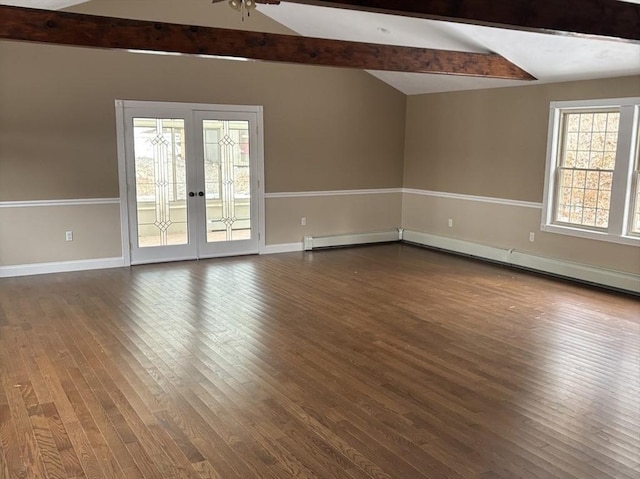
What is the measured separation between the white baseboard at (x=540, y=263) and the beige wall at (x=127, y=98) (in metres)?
1.68

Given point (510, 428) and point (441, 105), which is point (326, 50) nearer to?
point (441, 105)

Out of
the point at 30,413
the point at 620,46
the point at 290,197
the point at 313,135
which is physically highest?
the point at 620,46

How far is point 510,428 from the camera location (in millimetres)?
3166

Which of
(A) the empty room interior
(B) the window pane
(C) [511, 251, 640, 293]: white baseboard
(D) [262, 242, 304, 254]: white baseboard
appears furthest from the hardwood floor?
(D) [262, 242, 304, 254]: white baseboard

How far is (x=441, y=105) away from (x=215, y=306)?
4841 millimetres

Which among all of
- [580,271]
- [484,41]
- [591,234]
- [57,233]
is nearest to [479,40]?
[484,41]

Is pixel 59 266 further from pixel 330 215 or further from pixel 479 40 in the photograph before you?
pixel 479 40

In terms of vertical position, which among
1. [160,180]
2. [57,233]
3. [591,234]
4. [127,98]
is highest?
[127,98]

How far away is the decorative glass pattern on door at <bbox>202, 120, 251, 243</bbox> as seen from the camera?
7.54 m

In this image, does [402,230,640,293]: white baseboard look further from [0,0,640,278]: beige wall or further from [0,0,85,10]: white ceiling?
[0,0,85,10]: white ceiling

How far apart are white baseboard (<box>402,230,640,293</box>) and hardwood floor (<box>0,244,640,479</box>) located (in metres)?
0.21

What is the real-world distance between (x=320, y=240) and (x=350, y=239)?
1.81 feet

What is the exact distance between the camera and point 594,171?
644cm

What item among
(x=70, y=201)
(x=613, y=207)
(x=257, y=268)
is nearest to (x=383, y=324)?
(x=257, y=268)
